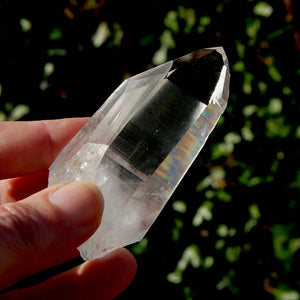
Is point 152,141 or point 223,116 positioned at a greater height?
point 152,141

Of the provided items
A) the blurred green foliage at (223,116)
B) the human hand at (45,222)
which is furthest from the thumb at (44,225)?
the blurred green foliage at (223,116)

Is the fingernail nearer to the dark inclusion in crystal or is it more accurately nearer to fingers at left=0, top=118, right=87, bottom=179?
the dark inclusion in crystal

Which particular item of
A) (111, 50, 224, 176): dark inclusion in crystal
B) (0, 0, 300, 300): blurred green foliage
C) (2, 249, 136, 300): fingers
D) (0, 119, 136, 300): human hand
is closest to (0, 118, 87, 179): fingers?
(0, 119, 136, 300): human hand

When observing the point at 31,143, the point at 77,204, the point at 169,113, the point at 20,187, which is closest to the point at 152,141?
the point at 169,113

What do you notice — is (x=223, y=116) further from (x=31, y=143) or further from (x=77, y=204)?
(x=77, y=204)

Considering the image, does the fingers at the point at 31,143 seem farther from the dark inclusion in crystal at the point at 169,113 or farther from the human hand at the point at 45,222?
the dark inclusion in crystal at the point at 169,113

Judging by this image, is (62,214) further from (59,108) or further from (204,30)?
(204,30)
